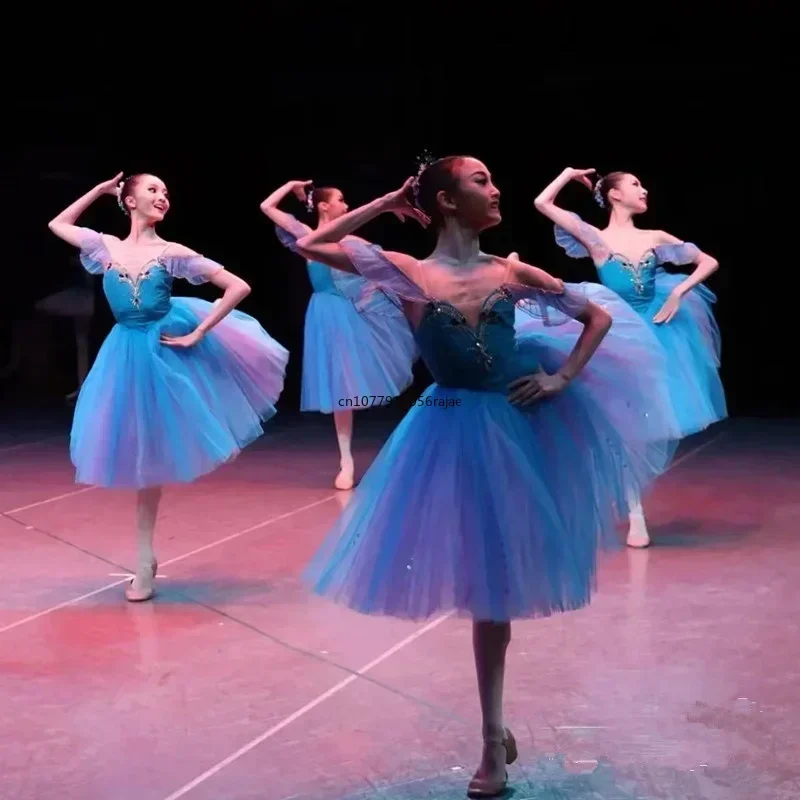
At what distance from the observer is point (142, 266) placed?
13.1 feet

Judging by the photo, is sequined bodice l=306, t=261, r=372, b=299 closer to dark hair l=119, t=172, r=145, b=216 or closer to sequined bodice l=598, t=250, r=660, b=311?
sequined bodice l=598, t=250, r=660, b=311

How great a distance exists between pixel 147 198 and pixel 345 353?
194 cm

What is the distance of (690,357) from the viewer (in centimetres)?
471

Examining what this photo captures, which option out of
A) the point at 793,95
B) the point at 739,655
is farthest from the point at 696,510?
the point at 793,95

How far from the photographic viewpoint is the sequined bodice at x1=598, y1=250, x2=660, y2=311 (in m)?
4.62

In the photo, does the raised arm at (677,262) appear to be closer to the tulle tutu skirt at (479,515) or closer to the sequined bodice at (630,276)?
the sequined bodice at (630,276)

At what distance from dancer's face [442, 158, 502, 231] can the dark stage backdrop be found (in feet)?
17.0

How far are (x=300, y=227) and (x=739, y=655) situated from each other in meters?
2.88

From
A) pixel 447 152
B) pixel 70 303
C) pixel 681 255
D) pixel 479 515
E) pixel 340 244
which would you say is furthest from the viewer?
pixel 70 303

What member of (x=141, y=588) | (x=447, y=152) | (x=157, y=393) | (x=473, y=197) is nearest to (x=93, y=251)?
(x=157, y=393)

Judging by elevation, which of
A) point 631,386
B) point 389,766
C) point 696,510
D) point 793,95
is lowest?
point 696,510

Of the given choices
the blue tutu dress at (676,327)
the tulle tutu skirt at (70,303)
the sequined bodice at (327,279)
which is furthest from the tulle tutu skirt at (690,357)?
the tulle tutu skirt at (70,303)

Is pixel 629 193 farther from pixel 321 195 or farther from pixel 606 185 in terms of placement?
pixel 321 195

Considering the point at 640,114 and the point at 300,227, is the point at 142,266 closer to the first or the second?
the point at 300,227
